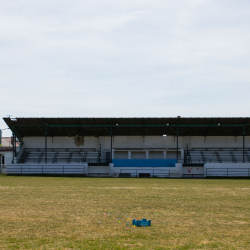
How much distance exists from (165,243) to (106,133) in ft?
139

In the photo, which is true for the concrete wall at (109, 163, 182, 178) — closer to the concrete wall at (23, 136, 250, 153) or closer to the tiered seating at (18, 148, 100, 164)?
the tiered seating at (18, 148, 100, 164)

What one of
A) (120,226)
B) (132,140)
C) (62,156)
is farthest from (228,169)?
(120,226)

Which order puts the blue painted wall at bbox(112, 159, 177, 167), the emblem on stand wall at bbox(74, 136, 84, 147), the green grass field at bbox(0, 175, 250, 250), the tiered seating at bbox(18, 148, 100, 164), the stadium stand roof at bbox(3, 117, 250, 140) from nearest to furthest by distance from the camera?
the green grass field at bbox(0, 175, 250, 250) < the blue painted wall at bbox(112, 159, 177, 167) < the stadium stand roof at bbox(3, 117, 250, 140) < the tiered seating at bbox(18, 148, 100, 164) < the emblem on stand wall at bbox(74, 136, 84, 147)

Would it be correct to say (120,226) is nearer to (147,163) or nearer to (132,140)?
(147,163)

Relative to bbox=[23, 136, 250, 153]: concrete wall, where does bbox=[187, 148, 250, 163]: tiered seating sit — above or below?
below

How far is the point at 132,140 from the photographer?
4922cm

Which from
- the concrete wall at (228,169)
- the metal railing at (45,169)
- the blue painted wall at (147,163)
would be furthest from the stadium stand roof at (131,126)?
the metal railing at (45,169)

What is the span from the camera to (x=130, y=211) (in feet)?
34.1

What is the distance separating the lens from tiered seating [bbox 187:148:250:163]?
157ft

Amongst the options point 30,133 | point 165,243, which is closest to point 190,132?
point 30,133

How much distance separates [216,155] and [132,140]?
12385 mm

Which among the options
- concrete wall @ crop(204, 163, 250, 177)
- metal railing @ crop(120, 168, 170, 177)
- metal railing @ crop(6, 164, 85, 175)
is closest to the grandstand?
metal railing @ crop(120, 168, 170, 177)

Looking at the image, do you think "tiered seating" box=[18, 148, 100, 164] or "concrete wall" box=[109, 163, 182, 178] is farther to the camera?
"tiered seating" box=[18, 148, 100, 164]

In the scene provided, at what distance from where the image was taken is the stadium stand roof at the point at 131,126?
44.5 m
